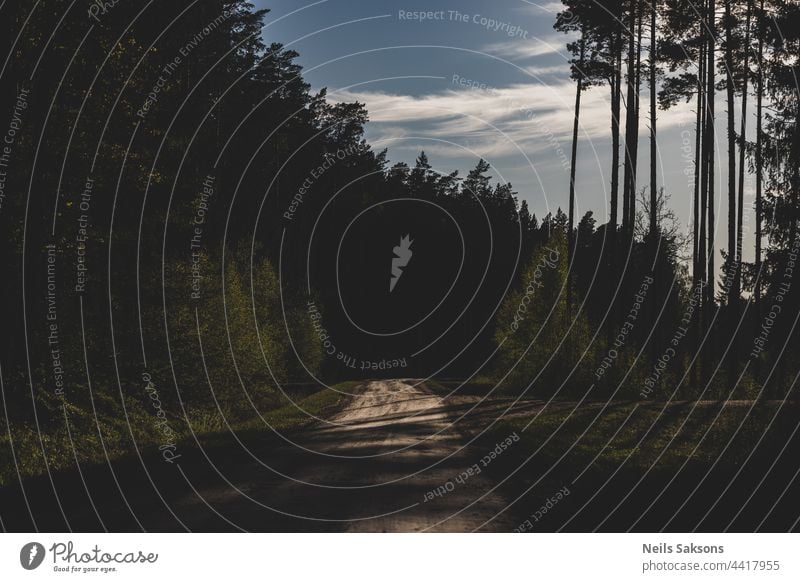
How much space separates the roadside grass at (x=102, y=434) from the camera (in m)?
15.6

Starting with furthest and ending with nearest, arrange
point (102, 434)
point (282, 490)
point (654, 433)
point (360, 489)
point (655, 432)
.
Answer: point (655, 432) < point (654, 433) < point (102, 434) < point (360, 489) < point (282, 490)

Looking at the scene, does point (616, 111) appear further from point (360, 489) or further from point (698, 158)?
point (360, 489)

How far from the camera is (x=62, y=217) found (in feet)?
65.3

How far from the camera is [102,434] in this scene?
65.7 feet

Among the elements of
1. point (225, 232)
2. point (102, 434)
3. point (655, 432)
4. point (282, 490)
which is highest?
point (225, 232)

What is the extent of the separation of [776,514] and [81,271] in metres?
21.0

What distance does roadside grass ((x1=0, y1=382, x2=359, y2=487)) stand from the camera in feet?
51.3

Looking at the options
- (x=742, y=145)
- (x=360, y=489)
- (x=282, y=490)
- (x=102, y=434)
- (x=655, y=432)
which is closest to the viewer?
(x=282, y=490)

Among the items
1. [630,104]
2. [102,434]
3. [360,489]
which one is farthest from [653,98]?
[360,489]

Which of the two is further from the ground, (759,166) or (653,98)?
(653,98)

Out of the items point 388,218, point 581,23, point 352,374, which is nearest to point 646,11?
point 581,23

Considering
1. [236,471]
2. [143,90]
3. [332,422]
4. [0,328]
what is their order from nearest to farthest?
[236,471] < [0,328] < [143,90] < [332,422]

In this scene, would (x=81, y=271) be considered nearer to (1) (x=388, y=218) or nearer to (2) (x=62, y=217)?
(2) (x=62, y=217)

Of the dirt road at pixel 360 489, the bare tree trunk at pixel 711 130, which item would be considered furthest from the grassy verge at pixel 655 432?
the bare tree trunk at pixel 711 130
